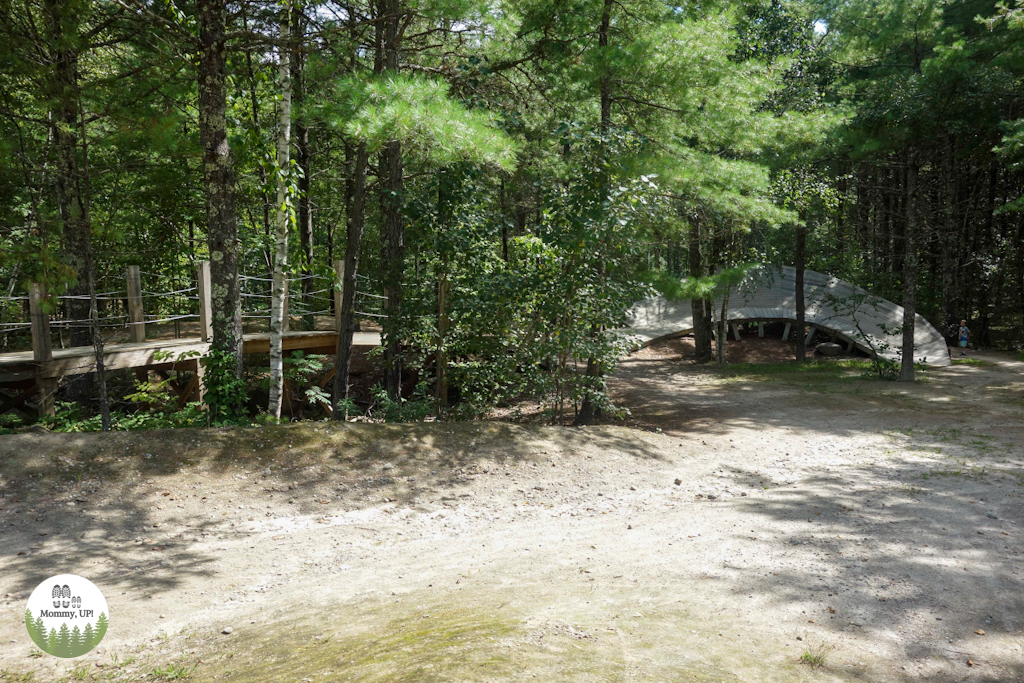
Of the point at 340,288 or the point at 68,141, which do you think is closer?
the point at 68,141

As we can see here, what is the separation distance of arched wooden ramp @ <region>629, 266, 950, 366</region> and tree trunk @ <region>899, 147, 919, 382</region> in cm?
268

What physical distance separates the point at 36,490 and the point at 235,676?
352 centimetres

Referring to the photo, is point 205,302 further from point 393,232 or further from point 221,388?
point 393,232

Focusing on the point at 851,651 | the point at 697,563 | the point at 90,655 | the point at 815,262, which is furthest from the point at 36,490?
the point at 815,262

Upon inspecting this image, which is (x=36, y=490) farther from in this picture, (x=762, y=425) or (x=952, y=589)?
(x=762, y=425)

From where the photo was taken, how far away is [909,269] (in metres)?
13.8

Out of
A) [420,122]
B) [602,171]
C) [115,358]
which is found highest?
[420,122]

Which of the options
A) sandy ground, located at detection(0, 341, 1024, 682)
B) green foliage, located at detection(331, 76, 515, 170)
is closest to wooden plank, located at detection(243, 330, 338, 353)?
sandy ground, located at detection(0, 341, 1024, 682)

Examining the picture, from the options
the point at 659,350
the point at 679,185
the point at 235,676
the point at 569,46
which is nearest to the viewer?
the point at 235,676

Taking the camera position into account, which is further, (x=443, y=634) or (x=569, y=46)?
(x=569, y=46)

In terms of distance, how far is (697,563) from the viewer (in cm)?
452

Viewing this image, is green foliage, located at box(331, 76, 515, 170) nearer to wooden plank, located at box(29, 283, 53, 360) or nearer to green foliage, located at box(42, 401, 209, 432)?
green foliage, located at box(42, 401, 209, 432)

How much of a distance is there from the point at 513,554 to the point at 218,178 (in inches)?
205

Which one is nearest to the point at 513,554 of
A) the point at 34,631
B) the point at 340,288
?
the point at 34,631
